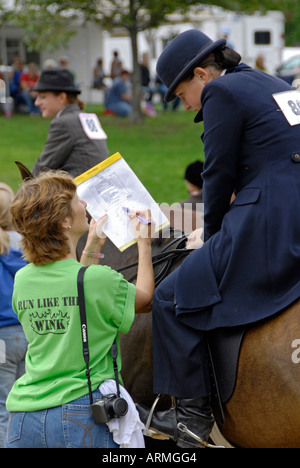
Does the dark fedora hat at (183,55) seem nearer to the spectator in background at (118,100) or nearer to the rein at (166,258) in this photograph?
the rein at (166,258)

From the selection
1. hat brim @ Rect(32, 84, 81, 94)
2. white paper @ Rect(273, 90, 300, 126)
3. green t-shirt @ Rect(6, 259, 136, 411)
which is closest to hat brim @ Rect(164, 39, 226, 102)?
white paper @ Rect(273, 90, 300, 126)

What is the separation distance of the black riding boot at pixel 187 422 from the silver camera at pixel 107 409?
1.46 feet

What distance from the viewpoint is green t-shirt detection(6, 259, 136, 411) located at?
99.7 inches

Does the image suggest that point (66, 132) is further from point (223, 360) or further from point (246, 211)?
point (223, 360)

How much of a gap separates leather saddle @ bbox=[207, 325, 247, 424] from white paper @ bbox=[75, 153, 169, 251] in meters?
0.65

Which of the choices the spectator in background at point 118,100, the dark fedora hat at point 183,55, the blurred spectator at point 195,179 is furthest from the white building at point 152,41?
the dark fedora hat at point 183,55

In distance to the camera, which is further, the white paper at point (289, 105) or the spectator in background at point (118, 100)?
the spectator in background at point (118, 100)

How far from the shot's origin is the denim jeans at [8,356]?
150 inches

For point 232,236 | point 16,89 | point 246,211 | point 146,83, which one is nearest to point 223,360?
point 232,236

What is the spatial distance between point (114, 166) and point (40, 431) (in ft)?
4.16

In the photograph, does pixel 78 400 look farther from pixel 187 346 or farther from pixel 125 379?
pixel 125 379

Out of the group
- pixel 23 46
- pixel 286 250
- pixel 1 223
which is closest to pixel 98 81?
pixel 23 46

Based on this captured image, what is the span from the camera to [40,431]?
251 centimetres

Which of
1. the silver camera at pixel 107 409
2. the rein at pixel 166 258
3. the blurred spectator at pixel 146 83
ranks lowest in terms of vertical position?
the blurred spectator at pixel 146 83
